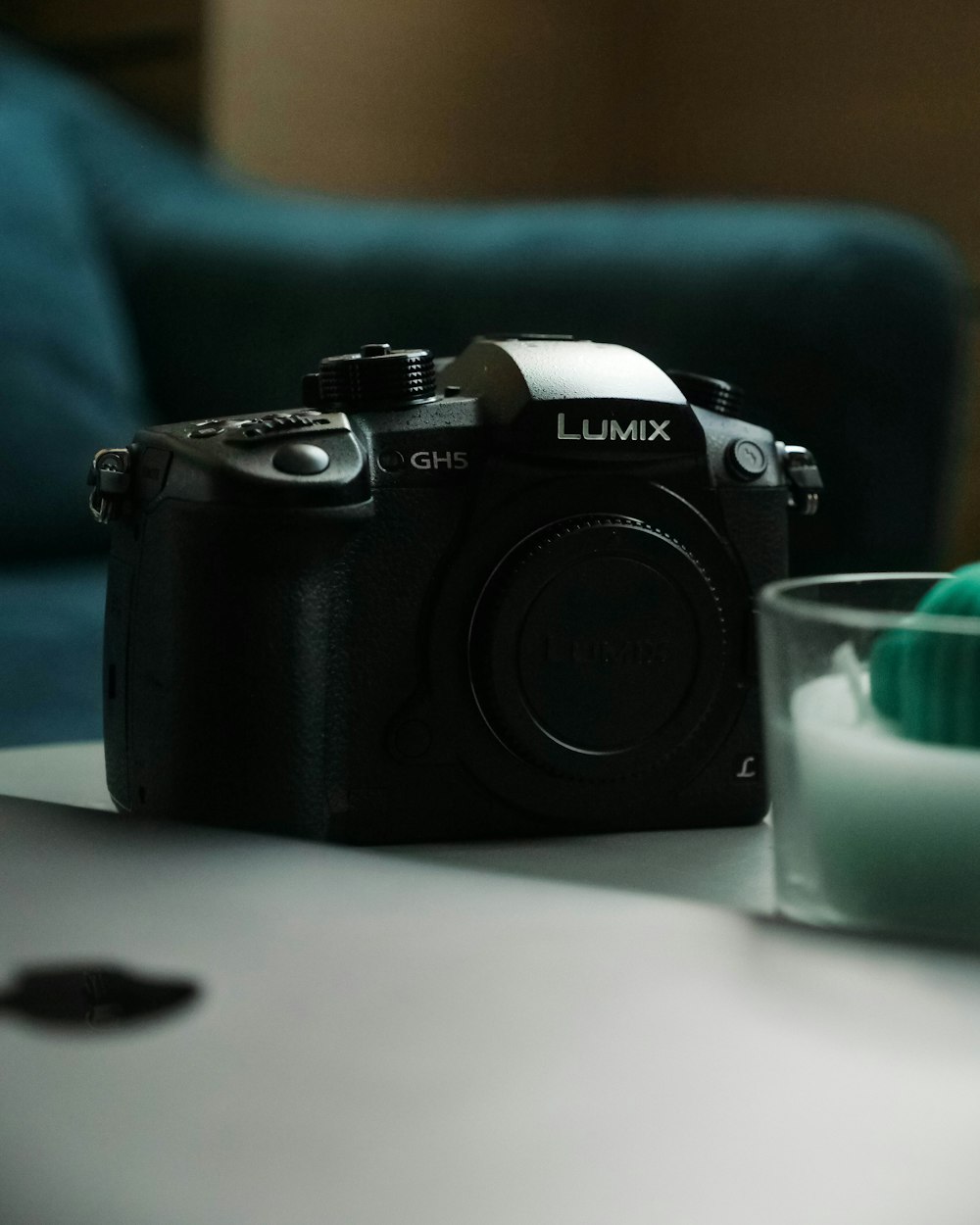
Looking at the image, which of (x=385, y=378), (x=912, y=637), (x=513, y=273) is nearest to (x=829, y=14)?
(x=513, y=273)

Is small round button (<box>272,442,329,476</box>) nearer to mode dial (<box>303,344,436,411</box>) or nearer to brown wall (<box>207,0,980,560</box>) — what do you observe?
mode dial (<box>303,344,436,411</box>)

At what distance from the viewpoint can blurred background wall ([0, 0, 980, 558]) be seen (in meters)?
1.23

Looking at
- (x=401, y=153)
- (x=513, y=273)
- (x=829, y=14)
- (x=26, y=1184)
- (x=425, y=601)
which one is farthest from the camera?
(x=401, y=153)

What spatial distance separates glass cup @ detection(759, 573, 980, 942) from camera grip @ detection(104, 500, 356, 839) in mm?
154

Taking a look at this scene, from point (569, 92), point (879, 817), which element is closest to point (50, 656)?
point (879, 817)

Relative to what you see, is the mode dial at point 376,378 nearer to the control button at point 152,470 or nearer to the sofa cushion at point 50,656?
the control button at point 152,470

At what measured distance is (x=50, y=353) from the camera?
95cm

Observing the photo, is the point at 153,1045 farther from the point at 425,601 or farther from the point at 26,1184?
the point at 425,601

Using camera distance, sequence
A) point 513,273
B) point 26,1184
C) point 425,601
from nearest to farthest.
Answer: point 26,1184, point 425,601, point 513,273

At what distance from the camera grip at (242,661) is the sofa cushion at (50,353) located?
51 cm

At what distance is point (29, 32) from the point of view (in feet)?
4.76

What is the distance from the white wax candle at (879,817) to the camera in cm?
28

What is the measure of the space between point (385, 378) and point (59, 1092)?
0.29 m

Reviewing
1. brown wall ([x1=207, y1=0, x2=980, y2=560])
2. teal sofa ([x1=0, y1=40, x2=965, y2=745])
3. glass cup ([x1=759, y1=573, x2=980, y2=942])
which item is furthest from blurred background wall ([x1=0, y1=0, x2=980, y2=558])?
glass cup ([x1=759, y1=573, x2=980, y2=942])
